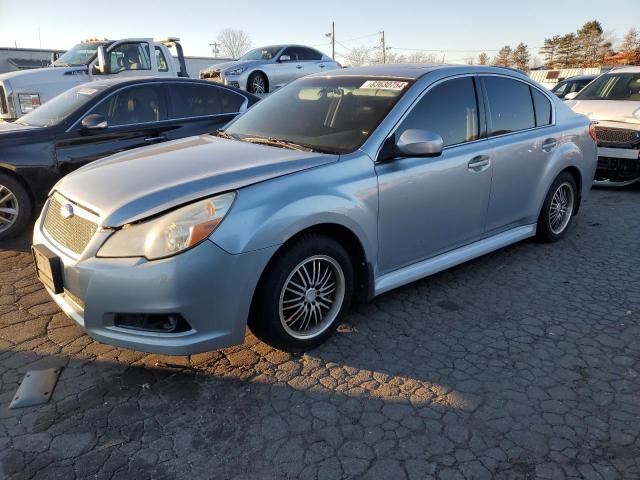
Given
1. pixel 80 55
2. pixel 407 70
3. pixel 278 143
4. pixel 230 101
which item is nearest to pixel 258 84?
pixel 80 55

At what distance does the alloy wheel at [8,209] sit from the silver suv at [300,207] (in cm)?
212

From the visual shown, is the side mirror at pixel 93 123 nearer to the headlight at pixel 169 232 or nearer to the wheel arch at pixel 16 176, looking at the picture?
the wheel arch at pixel 16 176

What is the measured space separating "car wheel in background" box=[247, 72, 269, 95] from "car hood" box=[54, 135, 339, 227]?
37.5 feet

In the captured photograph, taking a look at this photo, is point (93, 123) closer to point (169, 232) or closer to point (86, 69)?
point (169, 232)

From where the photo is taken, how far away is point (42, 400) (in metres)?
2.78

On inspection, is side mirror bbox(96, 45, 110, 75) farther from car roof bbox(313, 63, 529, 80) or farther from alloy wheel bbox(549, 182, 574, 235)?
alloy wheel bbox(549, 182, 574, 235)

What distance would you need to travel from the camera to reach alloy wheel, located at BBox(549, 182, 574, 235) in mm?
5191

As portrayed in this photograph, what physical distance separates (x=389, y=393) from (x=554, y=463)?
2.83ft

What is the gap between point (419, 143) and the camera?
3.35 meters

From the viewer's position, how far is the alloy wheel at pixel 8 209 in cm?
518

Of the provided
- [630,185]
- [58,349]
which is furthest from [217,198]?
[630,185]

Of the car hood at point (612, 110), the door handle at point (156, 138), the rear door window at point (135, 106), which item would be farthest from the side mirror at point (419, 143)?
the car hood at point (612, 110)

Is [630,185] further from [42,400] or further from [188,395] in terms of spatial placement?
[42,400]

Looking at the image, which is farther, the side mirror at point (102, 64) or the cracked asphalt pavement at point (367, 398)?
the side mirror at point (102, 64)
